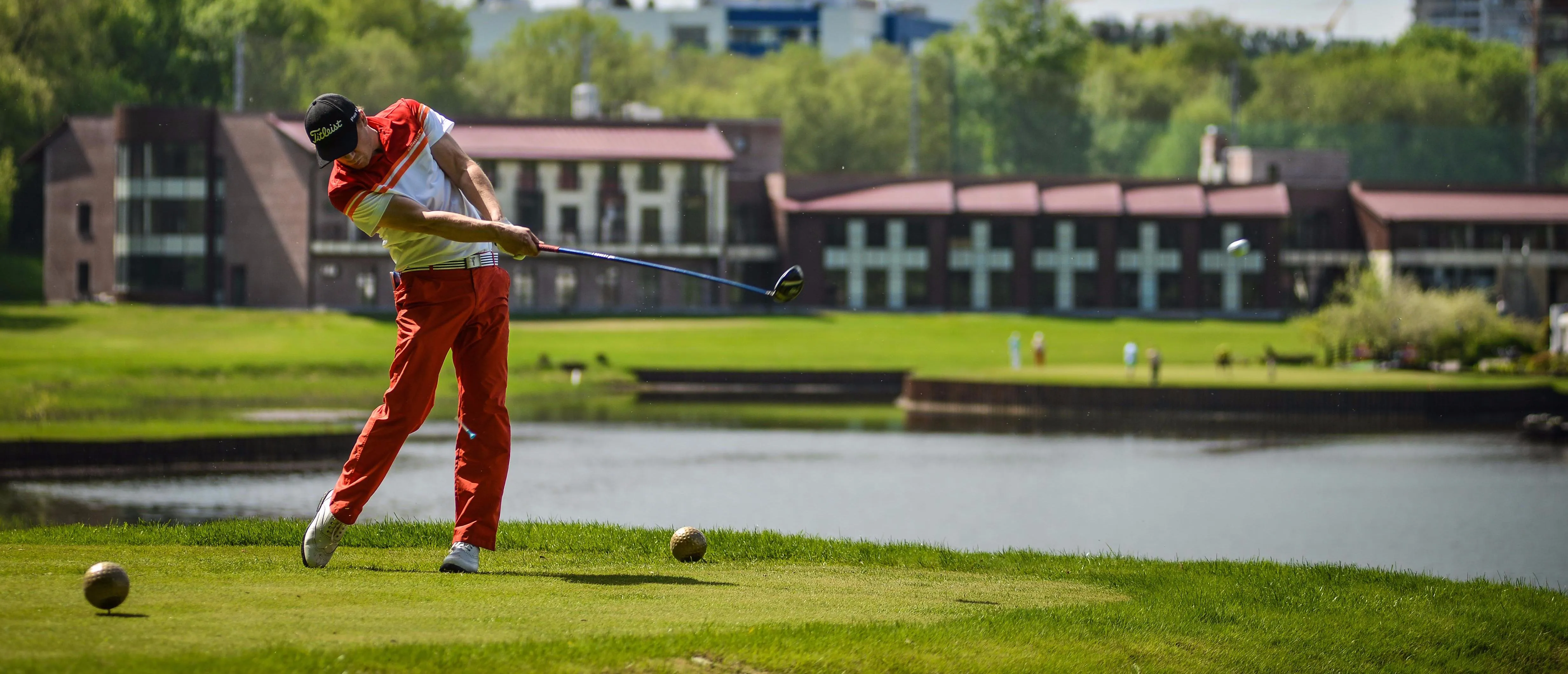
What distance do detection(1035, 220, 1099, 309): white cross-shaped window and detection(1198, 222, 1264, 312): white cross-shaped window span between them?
6.08 meters

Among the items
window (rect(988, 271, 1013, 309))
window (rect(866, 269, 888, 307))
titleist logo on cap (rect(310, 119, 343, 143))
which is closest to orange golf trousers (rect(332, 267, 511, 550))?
titleist logo on cap (rect(310, 119, 343, 143))

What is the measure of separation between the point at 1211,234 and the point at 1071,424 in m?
52.3

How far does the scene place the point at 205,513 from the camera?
2833 centimetres

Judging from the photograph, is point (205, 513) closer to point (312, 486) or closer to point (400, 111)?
point (312, 486)

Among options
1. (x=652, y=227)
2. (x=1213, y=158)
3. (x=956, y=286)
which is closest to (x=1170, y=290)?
(x=956, y=286)

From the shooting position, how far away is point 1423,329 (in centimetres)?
7244

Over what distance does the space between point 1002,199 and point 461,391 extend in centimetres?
9437

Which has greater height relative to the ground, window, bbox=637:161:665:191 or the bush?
window, bbox=637:161:665:191

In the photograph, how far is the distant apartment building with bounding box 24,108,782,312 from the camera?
308ft

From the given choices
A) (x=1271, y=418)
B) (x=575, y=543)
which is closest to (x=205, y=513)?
(x=575, y=543)

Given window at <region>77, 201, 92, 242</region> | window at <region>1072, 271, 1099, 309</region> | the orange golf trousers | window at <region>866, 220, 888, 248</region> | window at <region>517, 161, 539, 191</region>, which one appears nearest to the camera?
the orange golf trousers

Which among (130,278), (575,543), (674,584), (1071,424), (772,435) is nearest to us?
(674,584)

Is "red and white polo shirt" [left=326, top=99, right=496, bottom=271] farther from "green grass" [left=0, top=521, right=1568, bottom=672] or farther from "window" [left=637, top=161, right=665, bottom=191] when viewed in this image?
"window" [left=637, top=161, right=665, bottom=191]

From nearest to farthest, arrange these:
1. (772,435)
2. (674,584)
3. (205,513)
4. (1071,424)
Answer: (674,584) → (205,513) → (772,435) → (1071,424)
